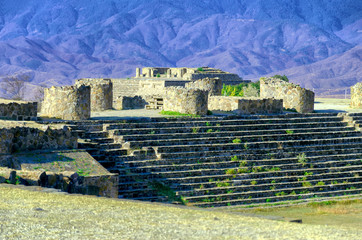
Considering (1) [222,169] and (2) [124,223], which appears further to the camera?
(1) [222,169]

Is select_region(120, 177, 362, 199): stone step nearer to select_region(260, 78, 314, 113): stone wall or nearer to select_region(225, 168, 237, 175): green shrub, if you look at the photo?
select_region(225, 168, 237, 175): green shrub

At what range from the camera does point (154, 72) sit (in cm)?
6844

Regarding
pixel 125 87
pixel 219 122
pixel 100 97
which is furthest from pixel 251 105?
pixel 125 87

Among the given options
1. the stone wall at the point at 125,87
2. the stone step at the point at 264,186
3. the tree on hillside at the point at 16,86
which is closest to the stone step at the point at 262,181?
the stone step at the point at 264,186

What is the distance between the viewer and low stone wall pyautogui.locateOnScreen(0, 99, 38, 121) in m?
22.5

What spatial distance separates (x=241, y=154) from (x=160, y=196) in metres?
3.81

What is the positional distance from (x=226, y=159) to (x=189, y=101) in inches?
123

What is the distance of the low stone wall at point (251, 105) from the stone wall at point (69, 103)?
213 inches

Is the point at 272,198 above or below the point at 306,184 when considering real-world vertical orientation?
below

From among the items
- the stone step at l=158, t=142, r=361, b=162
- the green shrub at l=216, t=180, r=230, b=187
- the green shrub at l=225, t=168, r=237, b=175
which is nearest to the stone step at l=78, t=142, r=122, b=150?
the stone step at l=158, t=142, r=361, b=162

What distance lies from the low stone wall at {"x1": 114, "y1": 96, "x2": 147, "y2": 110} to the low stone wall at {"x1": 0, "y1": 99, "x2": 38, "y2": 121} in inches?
336

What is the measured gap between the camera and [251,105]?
26641mm

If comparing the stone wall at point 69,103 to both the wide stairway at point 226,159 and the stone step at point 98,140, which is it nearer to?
the wide stairway at point 226,159

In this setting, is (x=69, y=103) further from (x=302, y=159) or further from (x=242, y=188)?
(x=302, y=159)
